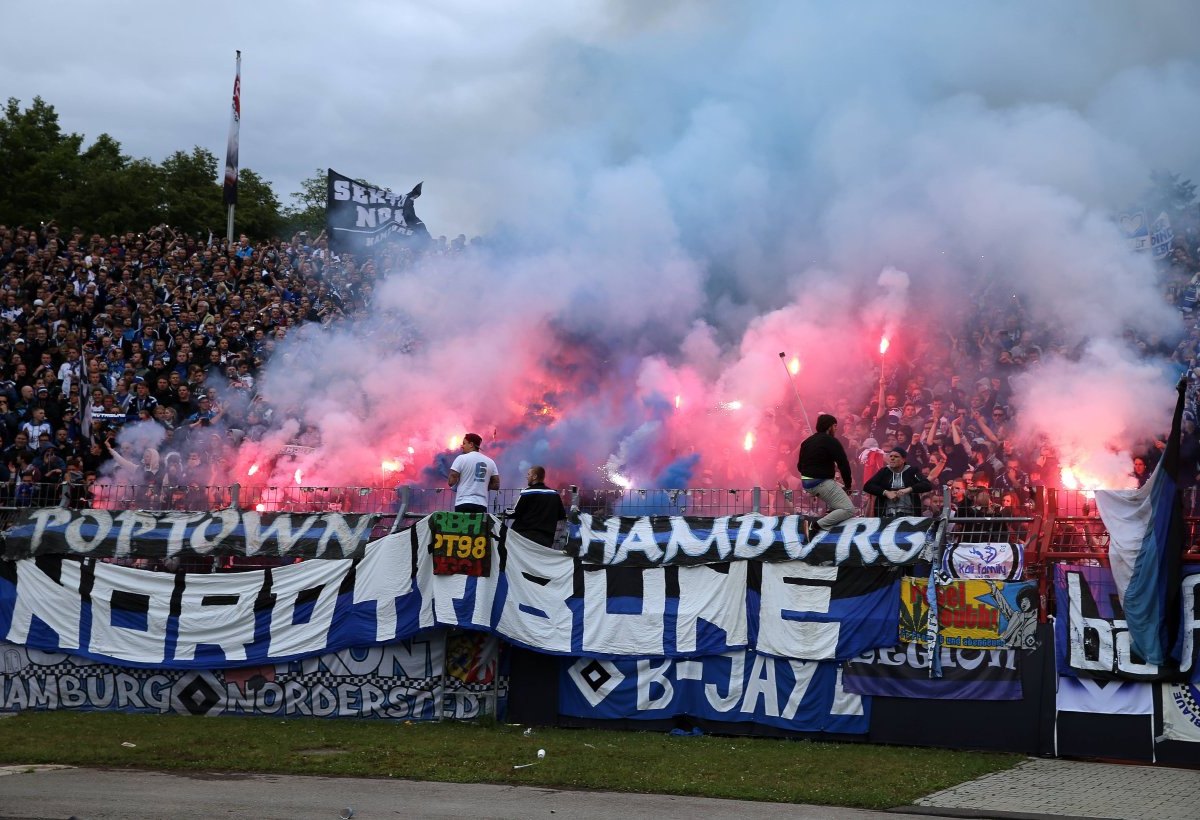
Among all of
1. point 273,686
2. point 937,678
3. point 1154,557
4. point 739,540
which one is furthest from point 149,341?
point 1154,557

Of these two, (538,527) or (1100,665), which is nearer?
(1100,665)

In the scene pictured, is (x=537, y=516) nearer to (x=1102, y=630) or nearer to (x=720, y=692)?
(x=720, y=692)

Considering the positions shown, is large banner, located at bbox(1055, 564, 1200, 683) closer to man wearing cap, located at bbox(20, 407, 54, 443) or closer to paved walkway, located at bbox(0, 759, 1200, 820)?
paved walkway, located at bbox(0, 759, 1200, 820)

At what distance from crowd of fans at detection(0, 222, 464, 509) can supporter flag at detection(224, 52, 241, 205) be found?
6.35m

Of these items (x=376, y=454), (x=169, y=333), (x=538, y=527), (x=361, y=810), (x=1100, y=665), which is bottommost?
(x=361, y=810)

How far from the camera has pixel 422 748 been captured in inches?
402

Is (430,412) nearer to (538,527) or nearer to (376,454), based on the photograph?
(376,454)

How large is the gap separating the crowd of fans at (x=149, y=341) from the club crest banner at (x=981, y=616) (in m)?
7.60

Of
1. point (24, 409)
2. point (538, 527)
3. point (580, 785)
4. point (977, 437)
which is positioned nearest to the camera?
point (580, 785)

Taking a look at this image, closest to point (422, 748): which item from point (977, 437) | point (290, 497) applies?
point (290, 497)

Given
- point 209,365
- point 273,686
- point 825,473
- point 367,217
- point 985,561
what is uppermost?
point 367,217

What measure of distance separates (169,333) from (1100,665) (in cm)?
1707

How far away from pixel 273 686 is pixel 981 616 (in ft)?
21.8

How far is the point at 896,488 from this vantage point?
11539 millimetres
